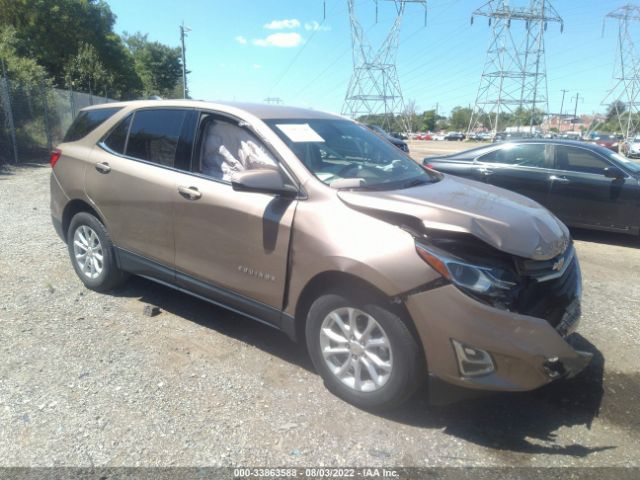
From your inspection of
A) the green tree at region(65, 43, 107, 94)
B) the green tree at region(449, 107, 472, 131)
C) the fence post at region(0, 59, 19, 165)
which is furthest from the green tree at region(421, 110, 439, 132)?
the fence post at region(0, 59, 19, 165)

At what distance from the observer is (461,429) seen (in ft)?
9.89

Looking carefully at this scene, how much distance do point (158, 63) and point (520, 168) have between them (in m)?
64.8

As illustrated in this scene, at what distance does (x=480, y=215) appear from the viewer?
303 cm

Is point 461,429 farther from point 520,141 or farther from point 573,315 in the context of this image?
point 520,141

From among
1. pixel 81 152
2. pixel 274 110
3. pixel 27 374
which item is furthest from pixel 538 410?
pixel 81 152

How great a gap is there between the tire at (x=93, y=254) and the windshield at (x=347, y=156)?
6.51 ft

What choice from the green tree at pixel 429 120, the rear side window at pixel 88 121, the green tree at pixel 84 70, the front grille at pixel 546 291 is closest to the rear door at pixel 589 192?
the front grille at pixel 546 291

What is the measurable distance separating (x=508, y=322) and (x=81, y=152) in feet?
13.0

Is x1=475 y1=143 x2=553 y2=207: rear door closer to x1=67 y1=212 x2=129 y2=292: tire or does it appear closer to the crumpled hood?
the crumpled hood

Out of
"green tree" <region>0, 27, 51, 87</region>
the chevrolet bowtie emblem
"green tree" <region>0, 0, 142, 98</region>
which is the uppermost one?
"green tree" <region>0, 0, 142, 98</region>

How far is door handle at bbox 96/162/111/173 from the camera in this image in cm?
446

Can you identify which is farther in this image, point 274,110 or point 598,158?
point 598,158

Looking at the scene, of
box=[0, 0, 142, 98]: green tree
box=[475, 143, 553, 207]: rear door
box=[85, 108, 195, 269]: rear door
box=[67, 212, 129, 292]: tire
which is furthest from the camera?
box=[0, 0, 142, 98]: green tree

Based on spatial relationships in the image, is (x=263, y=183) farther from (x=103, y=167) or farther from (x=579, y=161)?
(x=579, y=161)
